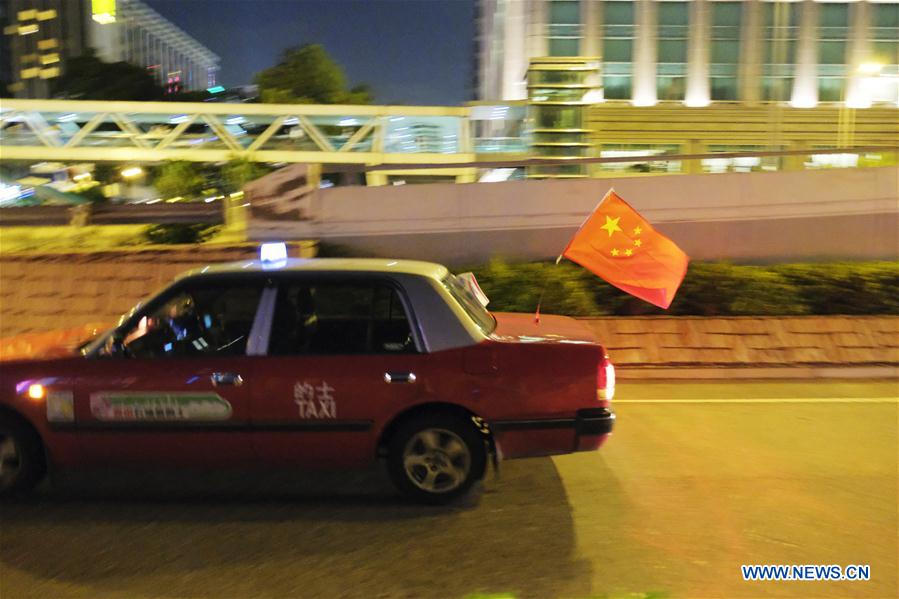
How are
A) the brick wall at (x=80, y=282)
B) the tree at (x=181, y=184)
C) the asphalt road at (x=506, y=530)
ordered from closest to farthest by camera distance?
the asphalt road at (x=506, y=530) < the brick wall at (x=80, y=282) < the tree at (x=181, y=184)

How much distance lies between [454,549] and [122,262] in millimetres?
7155

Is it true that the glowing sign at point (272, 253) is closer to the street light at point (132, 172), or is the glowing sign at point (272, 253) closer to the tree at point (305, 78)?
the street light at point (132, 172)

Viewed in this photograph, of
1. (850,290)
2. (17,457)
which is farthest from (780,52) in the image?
(17,457)

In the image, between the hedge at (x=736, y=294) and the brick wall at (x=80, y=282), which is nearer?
the hedge at (x=736, y=294)

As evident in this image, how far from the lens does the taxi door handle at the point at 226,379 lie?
4797 millimetres

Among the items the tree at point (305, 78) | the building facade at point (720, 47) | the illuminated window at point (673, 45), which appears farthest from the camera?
the tree at point (305, 78)

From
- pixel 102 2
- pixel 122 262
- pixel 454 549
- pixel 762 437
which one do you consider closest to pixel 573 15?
pixel 102 2

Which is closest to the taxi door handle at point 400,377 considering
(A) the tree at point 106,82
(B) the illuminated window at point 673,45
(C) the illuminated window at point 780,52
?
(C) the illuminated window at point 780,52

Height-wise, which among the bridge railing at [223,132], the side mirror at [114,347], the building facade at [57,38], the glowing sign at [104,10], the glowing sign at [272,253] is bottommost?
the side mirror at [114,347]

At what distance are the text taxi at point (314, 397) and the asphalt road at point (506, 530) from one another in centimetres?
31

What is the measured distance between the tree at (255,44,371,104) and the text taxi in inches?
1394

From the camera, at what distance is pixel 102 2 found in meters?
23.0

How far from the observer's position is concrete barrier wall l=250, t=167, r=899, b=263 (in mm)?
11359

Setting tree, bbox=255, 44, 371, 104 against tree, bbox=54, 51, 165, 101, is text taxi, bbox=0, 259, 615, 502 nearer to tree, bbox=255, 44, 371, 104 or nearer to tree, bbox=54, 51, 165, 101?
tree, bbox=255, 44, 371, 104
